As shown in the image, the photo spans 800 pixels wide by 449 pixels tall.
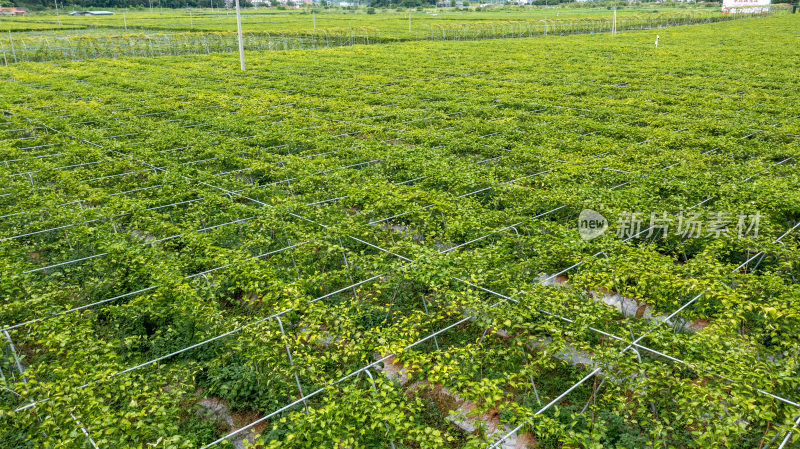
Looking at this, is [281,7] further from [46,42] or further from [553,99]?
[553,99]

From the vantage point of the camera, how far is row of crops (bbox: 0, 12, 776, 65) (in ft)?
139

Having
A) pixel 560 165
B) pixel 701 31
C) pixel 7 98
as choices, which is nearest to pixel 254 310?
pixel 560 165

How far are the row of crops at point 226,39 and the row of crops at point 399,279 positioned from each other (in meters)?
26.0

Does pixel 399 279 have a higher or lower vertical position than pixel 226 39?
lower

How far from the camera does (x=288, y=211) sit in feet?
37.8

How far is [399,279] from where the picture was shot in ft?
28.2

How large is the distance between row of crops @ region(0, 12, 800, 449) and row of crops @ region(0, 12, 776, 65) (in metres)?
26.0

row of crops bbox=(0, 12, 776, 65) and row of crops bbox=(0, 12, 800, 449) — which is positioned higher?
row of crops bbox=(0, 12, 776, 65)

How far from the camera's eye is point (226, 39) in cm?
4891

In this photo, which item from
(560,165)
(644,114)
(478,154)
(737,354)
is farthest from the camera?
(644,114)

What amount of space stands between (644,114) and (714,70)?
13153mm

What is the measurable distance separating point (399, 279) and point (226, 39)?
46397mm

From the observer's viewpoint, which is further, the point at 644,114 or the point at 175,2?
the point at 175,2

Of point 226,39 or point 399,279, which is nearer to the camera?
point 399,279
